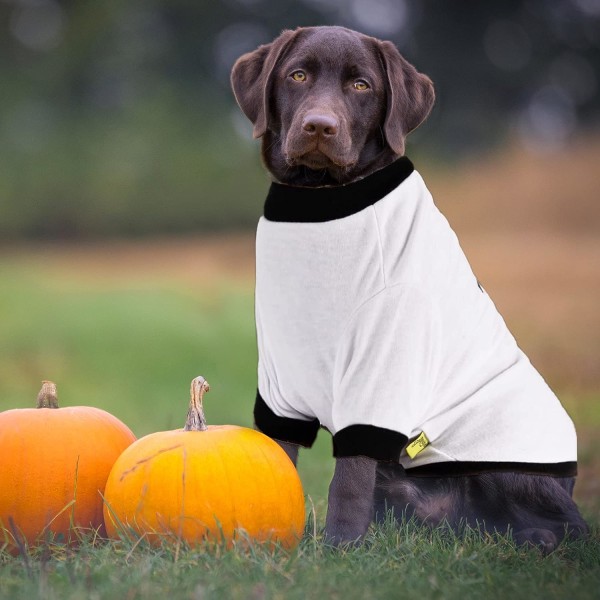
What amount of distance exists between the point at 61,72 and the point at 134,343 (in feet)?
21.0

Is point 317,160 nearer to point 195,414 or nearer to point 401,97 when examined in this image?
point 401,97

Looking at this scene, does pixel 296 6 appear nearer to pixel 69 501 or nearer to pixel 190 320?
pixel 190 320

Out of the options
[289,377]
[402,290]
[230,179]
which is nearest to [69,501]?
[289,377]

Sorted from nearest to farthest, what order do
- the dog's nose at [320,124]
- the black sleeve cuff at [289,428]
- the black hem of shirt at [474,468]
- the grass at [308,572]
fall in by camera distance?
the grass at [308,572], the dog's nose at [320,124], the black hem of shirt at [474,468], the black sleeve cuff at [289,428]

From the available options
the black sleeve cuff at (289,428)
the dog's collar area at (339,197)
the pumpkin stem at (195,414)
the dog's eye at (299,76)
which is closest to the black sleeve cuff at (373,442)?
the black sleeve cuff at (289,428)

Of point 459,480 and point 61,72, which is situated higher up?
point 61,72

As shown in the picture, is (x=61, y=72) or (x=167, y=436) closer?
(x=167, y=436)

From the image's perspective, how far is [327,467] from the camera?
5504 mm

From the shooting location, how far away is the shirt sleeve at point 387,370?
10.0ft

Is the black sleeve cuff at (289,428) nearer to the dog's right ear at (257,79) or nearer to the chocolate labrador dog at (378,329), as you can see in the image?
the chocolate labrador dog at (378,329)

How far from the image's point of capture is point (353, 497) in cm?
315

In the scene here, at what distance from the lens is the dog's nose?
3.20m

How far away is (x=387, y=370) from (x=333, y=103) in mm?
1004

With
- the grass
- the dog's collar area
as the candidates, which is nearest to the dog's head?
the dog's collar area
